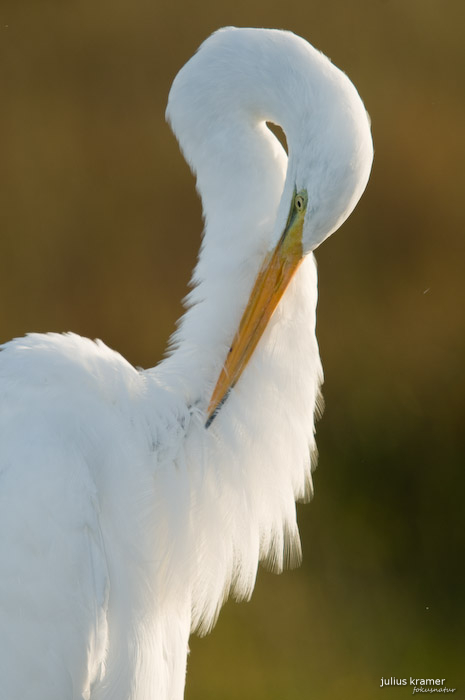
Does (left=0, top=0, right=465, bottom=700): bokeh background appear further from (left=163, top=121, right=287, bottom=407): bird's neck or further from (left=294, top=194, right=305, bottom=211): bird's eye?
(left=294, top=194, right=305, bottom=211): bird's eye

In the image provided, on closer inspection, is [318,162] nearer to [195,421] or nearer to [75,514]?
[195,421]

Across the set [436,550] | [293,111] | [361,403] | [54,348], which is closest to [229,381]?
[54,348]

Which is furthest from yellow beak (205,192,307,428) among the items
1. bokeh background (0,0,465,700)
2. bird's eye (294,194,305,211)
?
bokeh background (0,0,465,700)

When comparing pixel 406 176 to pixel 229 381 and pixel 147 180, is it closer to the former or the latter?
pixel 147 180

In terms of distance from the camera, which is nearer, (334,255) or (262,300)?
(262,300)

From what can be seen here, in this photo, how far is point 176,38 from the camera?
2748 mm

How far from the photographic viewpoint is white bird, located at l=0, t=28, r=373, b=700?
3.37 ft

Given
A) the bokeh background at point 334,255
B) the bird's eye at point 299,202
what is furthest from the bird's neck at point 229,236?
the bokeh background at point 334,255

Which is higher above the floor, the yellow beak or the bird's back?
the yellow beak

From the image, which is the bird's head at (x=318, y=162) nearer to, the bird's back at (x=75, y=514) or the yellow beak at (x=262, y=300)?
the yellow beak at (x=262, y=300)

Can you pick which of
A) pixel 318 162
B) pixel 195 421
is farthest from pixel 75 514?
pixel 318 162

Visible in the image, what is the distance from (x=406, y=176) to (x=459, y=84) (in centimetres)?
33

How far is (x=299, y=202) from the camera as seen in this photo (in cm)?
101

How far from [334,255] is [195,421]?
1.74m
